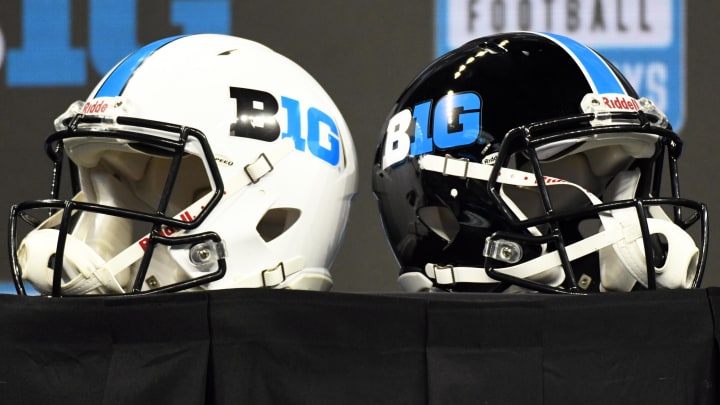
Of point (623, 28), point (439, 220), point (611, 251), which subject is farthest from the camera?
point (623, 28)

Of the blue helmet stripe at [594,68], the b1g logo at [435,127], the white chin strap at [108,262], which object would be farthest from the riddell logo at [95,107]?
the blue helmet stripe at [594,68]

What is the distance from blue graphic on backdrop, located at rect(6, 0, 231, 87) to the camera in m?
1.81

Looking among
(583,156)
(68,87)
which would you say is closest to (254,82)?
(583,156)

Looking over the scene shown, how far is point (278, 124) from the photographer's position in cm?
104

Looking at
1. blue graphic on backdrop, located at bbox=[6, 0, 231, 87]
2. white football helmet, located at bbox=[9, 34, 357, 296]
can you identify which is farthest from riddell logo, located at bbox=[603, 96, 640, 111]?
blue graphic on backdrop, located at bbox=[6, 0, 231, 87]

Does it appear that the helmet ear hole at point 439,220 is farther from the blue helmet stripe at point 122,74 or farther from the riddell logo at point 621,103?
the blue helmet stripe at point 122,74

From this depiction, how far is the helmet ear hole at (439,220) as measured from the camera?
1084 mm

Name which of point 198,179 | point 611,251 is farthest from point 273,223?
point 611,251

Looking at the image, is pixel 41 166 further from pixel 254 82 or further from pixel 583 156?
pixel 583 156

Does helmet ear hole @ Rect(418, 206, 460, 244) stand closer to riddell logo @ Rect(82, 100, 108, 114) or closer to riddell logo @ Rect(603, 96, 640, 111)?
riddell logo @ Rect(603, 96, 640, 111)

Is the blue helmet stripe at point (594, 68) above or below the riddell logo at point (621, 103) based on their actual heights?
above

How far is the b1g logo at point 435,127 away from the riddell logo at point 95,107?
31 centimetres

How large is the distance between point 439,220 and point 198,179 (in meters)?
0.27

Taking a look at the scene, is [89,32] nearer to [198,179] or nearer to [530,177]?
[198,179]
